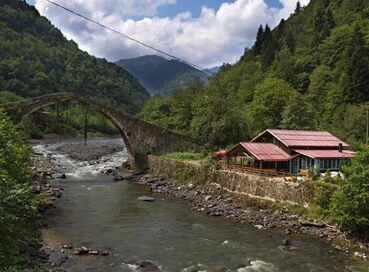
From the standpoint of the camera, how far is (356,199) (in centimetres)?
2320

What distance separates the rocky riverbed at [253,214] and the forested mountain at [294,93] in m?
12.5

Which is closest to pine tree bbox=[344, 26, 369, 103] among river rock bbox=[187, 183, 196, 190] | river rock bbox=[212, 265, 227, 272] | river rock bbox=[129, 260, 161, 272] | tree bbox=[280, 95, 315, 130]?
tree bbox=[280, 95, 315, 130]

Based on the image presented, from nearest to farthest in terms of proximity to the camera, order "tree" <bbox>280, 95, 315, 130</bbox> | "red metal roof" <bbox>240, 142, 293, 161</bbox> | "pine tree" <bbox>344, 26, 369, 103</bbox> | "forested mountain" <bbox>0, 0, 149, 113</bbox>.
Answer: "red metal roof" <bbox>240, 142, 293, 161</bbox> → "tree" <bbox>280, 95, 315, 130</bbox> → "pine tree" <bbox>344, 26, 369, 103</bbox> → "forested mountain" <bbox>0, 0, 149, 113</bbox>

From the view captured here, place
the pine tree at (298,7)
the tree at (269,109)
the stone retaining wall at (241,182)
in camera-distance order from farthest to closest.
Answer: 1. the pine tree at (298,7)
2. the tree at (269,109)
3. the stone retaining wall at (241,182)

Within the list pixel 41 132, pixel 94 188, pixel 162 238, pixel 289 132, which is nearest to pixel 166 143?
pixel 94 188

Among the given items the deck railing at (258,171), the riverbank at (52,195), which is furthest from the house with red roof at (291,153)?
the riverbank at (52,195)

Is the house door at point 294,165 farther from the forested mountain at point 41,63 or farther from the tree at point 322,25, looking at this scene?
the forested mountain at point 41,63

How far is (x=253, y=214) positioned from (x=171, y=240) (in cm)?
774

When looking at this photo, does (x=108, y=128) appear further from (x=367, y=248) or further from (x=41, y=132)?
(x=367, y=248)

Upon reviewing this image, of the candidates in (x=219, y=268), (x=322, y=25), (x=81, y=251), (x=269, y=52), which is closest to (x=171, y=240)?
(x=219, y=268)

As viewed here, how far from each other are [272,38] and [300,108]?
63.3 metres

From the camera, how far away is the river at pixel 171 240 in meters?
20.2

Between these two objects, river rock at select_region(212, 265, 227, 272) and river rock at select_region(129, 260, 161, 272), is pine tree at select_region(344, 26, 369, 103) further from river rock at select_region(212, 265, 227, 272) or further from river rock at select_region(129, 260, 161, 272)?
river rock at select_region(129, 260, 161, 272)

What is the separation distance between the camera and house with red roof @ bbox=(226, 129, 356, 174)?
35375 mm
